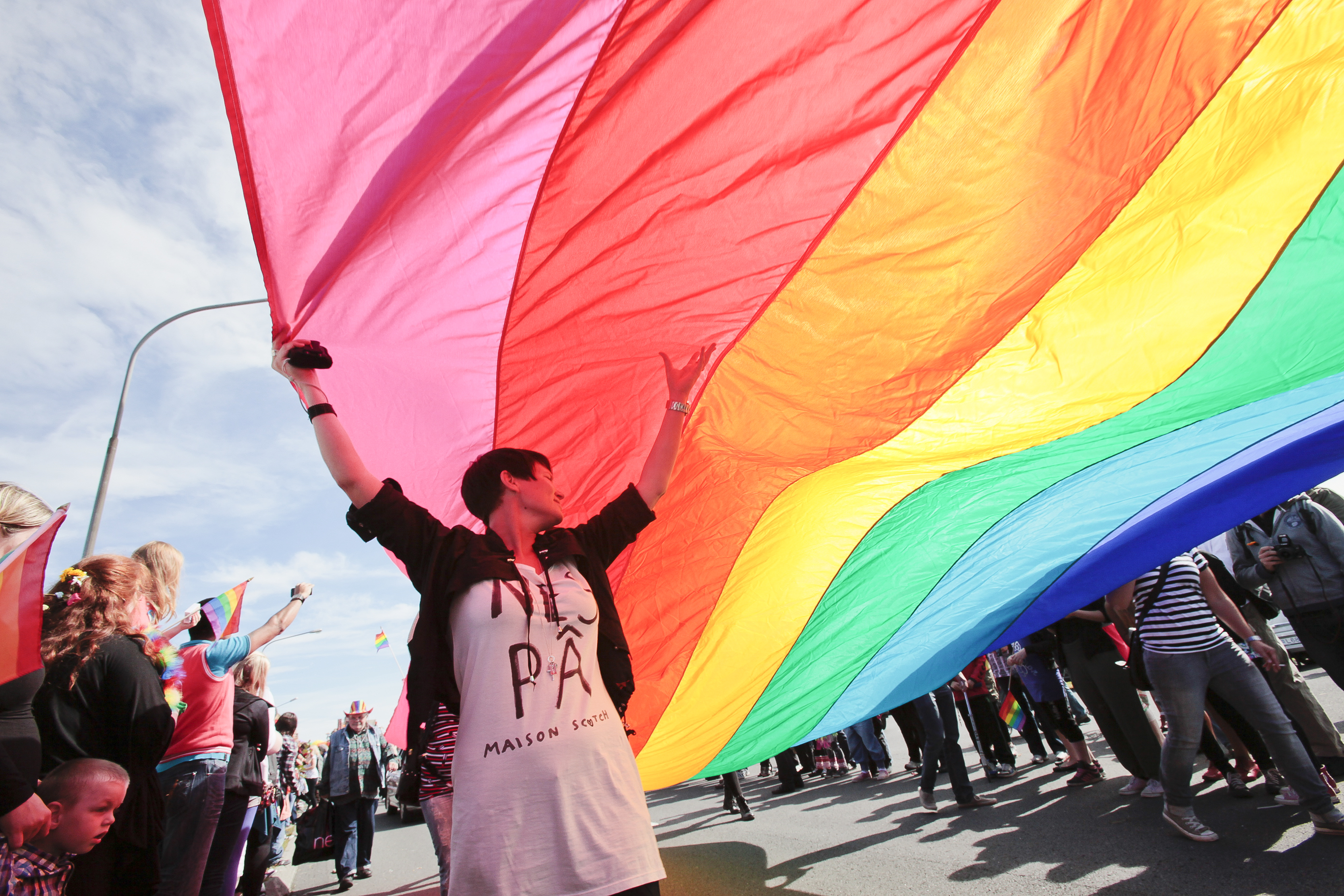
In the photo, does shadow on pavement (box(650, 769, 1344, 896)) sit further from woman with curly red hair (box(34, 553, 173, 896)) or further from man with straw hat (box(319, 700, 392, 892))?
man with straw hat (box(319, 700, 392, 892))

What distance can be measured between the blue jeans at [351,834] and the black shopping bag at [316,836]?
4.7 inches

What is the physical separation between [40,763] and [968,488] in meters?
2.65

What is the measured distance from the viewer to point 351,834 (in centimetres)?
664

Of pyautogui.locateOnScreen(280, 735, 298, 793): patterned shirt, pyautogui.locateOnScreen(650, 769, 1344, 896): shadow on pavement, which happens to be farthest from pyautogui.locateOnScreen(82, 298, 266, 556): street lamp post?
pyautogui.locateOnScreen(650, 769, 1344, 896): shadow on pavement

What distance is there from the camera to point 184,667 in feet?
9.66

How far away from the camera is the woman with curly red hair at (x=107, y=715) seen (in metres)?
1.88

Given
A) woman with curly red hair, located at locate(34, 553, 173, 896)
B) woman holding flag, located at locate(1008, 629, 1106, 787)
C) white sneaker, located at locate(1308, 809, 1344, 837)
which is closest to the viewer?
woman with curly red hair, located at locate(34, 553, 173, 896)

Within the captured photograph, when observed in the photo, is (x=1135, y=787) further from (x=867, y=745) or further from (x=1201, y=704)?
(x=867, y=745)

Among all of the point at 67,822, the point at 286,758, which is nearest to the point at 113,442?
the point at 286,758

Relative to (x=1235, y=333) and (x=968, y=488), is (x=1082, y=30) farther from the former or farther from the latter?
(x=968, y=488)

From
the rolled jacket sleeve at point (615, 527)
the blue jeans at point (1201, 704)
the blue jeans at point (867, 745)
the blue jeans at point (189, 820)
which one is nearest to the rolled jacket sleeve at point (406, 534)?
the rolled jacket sleeve at point (615, 527)

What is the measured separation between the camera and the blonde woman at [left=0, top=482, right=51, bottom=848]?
145cm

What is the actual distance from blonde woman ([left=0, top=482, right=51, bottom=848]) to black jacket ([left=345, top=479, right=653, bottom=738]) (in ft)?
2.71

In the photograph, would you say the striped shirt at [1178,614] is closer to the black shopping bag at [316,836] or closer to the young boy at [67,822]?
the young boy at [67,822]
